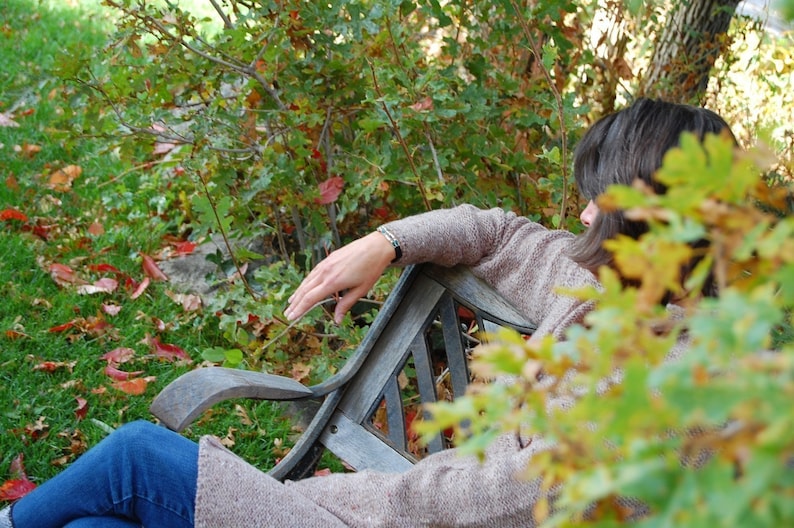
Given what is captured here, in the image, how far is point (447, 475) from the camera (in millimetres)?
1749

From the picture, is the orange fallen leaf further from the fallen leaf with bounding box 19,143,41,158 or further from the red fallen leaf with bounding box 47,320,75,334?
the red fallen leaf with bounding box 47,320,75,334

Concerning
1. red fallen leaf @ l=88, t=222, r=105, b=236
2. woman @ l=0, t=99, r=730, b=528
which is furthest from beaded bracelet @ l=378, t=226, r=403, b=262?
red fallen leaf @ l=88, t=222, r=105, b=236

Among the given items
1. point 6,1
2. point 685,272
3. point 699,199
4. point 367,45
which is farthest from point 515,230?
point 6,1

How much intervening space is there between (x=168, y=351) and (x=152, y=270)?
1.75 ft

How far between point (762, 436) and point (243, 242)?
10.4ft

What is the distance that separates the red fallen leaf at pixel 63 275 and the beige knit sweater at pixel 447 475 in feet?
6.31

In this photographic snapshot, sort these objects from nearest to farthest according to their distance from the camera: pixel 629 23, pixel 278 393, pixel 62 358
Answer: pixel 278 393 → pixel 62 358 → pixel 629 23

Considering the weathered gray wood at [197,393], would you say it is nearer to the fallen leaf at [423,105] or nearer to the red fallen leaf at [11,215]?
the fallen leaf at [423,105]

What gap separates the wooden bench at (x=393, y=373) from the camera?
216 centimetres

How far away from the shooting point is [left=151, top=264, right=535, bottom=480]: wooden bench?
85.0 inches

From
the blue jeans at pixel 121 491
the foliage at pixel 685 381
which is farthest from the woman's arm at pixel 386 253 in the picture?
the foliage at pixel 685 381

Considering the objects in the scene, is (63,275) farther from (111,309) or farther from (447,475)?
(447,475)

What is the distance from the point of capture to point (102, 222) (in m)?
4.05

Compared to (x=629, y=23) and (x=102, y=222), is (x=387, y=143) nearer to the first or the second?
(x=629, y=23)
